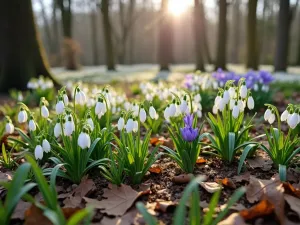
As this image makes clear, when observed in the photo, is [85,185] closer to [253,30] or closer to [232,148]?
[232,148]

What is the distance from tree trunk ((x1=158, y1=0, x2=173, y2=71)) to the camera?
47.6ft

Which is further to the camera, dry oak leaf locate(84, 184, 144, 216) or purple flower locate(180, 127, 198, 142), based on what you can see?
purple flower locate(180, 127, 198, 142)

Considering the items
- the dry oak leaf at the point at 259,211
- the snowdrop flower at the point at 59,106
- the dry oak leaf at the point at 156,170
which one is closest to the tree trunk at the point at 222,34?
the dry oak leaf at the point at 156,170

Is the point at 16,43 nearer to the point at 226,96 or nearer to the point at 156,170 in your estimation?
the point at 156,170

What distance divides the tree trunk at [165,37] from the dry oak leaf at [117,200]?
43.1 feet

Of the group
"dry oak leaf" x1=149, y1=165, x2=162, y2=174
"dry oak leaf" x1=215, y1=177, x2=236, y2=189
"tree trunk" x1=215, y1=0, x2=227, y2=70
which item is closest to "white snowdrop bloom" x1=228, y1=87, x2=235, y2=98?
"dry oak leaf" x1=215, y1=177, x2=236, y2=189

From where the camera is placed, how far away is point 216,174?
2314 millimetres

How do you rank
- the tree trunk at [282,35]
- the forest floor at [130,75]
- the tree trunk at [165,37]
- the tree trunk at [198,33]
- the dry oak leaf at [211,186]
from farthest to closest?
1. the tree trunk at [165,37]
2. the tree trunk at [198,33]
3. the tree trunk at [282,35]
4. the forest floor at [130,75]
5. the dry oak leaf at [211,186]

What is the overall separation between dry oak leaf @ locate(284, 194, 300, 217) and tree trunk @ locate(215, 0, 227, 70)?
11408mm

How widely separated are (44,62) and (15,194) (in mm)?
6882

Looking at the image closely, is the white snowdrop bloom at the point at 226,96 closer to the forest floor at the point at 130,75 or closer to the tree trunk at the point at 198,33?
the forest floor at the point at 130,75

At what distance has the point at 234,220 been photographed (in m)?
1.63

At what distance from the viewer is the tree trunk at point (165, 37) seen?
1450cm

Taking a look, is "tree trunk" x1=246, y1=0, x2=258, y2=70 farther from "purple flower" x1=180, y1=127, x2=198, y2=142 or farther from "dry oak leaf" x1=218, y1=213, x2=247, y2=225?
"dry oak leaf" x1=218, y1=213, x2=247, y2=225
